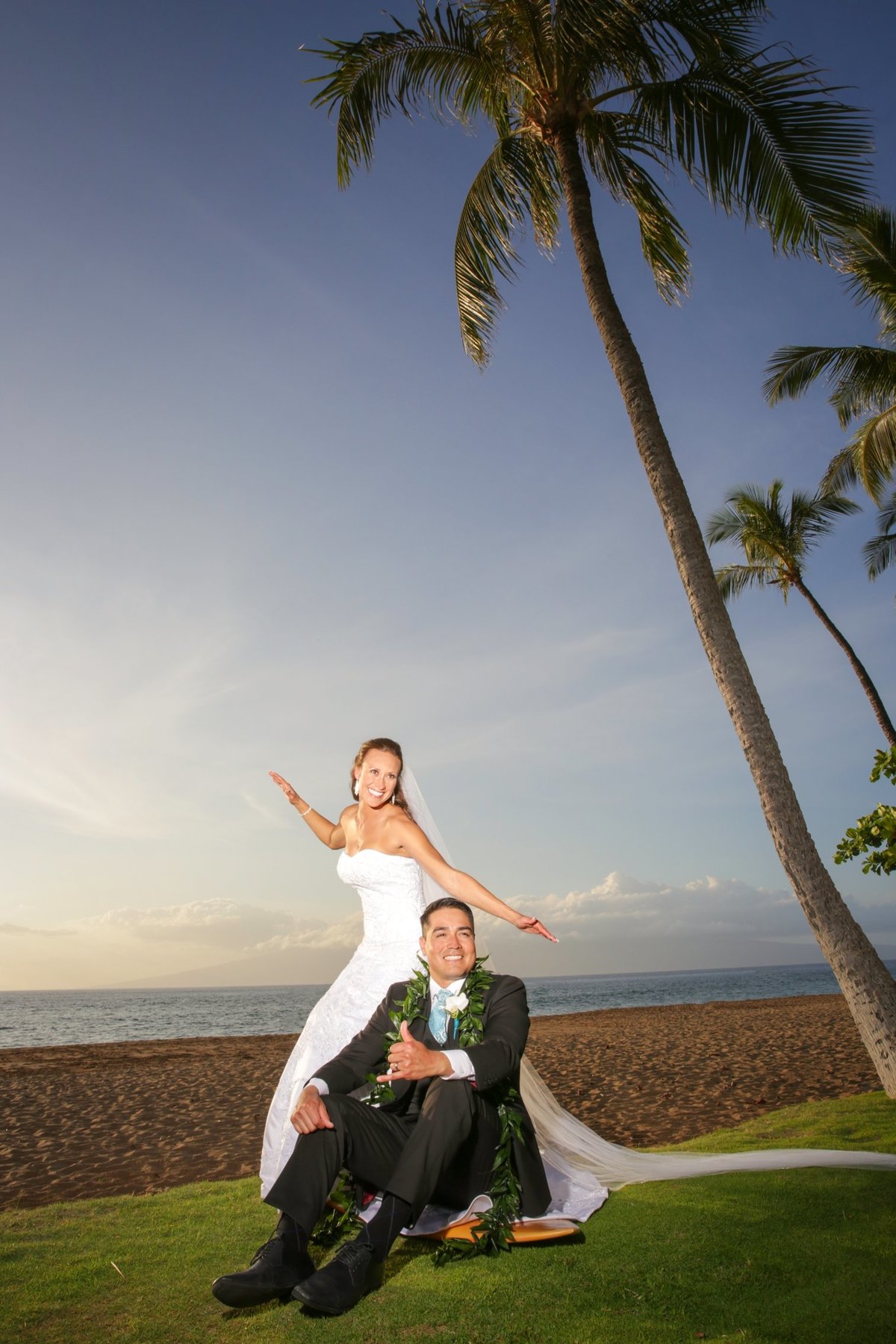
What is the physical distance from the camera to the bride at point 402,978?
427 cm

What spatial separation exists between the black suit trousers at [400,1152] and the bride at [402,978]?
2.28 feet

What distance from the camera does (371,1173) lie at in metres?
3.47

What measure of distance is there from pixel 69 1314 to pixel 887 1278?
128 inches

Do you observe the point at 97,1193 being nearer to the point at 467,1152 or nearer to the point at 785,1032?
the point at 467,1152

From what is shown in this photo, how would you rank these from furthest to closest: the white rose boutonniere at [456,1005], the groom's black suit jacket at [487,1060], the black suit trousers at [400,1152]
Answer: the white rose boutonniere at [456,1005] → the groom's black suit jacket at [487,1060] → the black suit trousers at [400,1152]

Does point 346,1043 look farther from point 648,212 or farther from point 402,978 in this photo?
point 648,212

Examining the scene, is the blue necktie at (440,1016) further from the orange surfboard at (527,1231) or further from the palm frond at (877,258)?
the palm frond at (877,258)

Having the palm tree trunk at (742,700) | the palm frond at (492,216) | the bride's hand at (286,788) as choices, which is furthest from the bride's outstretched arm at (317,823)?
the palm frond at (492,216)

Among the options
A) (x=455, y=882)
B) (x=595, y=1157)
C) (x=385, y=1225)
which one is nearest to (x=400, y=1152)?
(x=385, y=1225)

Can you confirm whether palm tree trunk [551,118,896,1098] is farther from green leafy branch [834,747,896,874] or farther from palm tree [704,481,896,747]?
palm tree [704,481,896,747]

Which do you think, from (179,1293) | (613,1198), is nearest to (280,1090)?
(179,1293)

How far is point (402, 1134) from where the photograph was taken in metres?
3.66

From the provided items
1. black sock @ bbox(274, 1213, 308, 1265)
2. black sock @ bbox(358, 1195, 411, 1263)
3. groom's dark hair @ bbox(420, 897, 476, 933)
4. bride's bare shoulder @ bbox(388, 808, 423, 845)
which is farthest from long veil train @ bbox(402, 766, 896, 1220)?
black sock @ bbox(274, 1213, 308, 1265)

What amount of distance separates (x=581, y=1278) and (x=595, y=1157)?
1.71 metres
